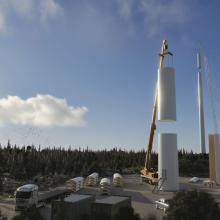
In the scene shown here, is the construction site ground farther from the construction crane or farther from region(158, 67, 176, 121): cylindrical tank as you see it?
region(158, 67, 176, 121): cylindrical tank

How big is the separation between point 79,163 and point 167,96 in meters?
31.8

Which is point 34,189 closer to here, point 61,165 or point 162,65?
point 162,65

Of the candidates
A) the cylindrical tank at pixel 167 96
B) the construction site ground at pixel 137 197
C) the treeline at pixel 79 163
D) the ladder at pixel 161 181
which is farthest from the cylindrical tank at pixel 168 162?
the treeline at pixel 79 163

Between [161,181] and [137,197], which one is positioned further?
[161,181]

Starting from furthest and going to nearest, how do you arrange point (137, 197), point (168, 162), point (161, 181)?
point (161, 181) < point (168, 162) < point (137, 197)

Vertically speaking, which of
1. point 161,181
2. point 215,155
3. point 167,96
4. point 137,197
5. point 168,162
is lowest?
point 137,197

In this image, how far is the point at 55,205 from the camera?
2453 centimetres

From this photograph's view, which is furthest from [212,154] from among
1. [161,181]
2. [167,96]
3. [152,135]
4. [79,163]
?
[79,163]

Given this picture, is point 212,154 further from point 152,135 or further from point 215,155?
point 152,135

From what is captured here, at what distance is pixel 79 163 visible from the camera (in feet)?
228

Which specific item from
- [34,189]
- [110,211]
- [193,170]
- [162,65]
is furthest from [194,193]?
[193,170]

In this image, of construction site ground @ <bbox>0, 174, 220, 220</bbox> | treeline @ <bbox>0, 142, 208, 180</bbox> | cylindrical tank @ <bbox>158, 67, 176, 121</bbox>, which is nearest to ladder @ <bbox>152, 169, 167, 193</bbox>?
construction site ground @ <bbox>0, 174, 220, 220</bbox>

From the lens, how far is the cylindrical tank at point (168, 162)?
43000mm

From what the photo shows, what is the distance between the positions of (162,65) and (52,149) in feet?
177
